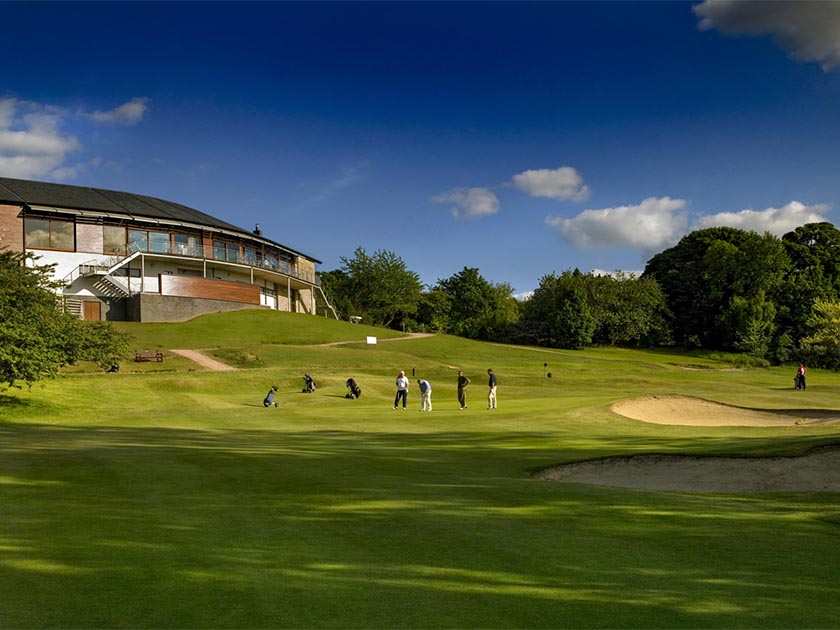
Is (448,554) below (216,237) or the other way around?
below

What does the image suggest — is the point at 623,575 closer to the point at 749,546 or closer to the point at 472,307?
the point at 749,546

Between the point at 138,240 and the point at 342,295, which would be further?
the point at 342,295

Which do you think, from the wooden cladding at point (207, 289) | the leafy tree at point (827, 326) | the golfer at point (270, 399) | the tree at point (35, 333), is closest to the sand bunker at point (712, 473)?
the golfer at point (270, 399)

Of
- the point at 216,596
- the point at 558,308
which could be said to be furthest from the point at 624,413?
the point at 558,308

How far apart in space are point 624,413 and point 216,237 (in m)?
65.9

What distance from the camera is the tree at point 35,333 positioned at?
1158 inches

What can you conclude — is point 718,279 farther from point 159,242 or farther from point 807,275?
point 159,242

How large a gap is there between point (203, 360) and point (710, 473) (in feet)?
152

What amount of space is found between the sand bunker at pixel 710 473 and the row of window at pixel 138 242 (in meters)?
70.8

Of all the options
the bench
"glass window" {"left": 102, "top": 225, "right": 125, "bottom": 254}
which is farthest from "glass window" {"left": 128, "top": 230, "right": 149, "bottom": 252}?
the bench

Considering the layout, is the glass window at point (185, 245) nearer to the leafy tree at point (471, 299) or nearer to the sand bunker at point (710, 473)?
the leafy tree at point (471, 299)

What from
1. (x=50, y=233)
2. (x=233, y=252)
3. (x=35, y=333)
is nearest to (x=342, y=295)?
(x=233, y=252)

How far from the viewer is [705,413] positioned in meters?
32.9

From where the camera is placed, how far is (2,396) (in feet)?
107
